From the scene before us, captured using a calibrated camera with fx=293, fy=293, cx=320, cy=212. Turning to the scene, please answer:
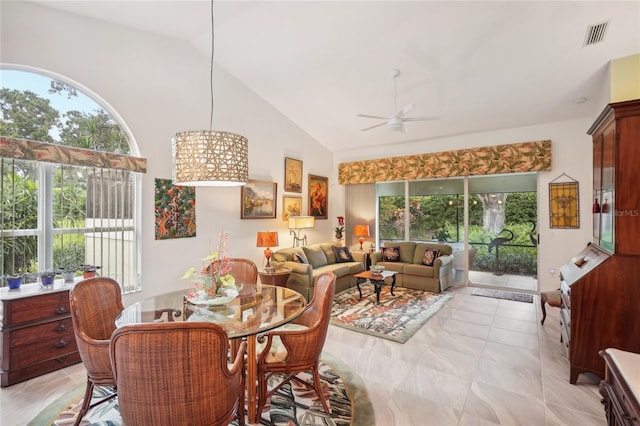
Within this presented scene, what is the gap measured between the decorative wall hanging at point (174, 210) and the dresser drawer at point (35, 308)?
133cm

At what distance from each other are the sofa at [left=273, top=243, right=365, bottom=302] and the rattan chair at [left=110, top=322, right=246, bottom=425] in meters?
3.61

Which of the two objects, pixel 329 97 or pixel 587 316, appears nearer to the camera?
pixel 587 316

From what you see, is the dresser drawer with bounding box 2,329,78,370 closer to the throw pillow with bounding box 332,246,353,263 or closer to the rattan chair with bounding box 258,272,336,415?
the rattan chair with bounding box 258,272,336,415

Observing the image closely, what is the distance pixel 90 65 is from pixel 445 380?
5.16 meters

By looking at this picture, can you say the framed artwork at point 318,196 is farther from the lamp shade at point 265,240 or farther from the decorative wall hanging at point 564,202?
the decorative wall hanging at point 564,202

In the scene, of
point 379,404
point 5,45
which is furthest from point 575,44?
point 5,45

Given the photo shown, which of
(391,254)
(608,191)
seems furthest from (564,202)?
(391,254)

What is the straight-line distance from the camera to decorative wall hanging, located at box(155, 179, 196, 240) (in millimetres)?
4094

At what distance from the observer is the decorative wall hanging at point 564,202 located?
16.6 ft

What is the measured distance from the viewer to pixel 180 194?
14.2 ft

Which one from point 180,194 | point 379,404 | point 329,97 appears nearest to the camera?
point 379,404

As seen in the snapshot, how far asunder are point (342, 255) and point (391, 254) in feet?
3.50

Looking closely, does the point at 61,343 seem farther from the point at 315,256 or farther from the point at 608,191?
the point at 608,191

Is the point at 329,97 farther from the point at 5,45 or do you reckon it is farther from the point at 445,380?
the point at 445,380
